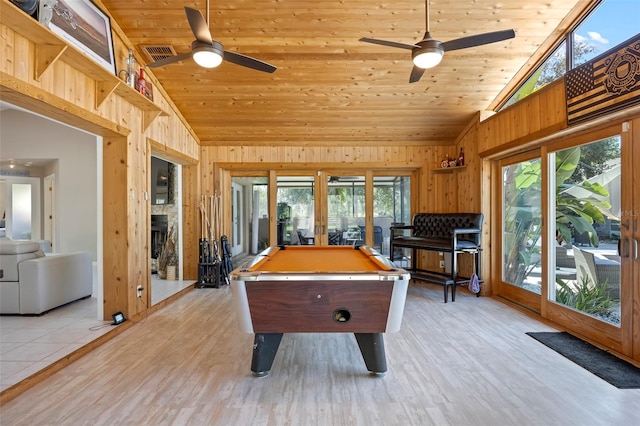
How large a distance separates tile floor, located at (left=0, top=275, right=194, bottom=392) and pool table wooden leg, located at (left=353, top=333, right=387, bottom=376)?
2502mm

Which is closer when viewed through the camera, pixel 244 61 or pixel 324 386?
pixel 324 386

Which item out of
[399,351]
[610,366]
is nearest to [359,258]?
[399,351]

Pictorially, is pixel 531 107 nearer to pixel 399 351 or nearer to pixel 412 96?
pixel 412 96

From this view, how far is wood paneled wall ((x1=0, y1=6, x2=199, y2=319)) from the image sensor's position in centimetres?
240

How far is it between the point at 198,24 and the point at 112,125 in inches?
69.8

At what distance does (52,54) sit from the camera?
99.8 inches

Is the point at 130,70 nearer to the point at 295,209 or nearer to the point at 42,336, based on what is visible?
the point at 42,336

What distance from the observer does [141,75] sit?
12.5 feet

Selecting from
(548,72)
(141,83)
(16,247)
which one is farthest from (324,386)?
(548,72)

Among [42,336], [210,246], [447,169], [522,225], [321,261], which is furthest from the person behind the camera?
[447,169]

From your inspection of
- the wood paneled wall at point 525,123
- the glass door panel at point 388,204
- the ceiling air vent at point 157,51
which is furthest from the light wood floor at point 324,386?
the ceiling air vent at point 157,51

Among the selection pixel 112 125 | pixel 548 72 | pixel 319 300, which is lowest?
pixel 319 300

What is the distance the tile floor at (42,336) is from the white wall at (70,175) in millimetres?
Result: 3146

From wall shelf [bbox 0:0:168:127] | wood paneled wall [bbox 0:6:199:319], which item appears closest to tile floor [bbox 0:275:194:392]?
wood paneled wall [bbox 0:6:199:319]
